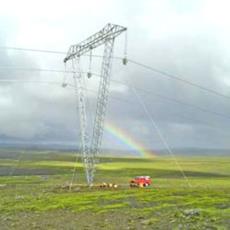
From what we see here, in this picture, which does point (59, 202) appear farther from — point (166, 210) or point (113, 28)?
point (113, 28)

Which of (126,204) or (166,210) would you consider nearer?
(166,210)

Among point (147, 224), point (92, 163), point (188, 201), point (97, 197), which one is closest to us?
point (147, 224)

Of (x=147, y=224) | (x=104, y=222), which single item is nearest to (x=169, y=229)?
(x=147, y=224)

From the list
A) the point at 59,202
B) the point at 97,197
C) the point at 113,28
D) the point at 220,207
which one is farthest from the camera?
the point at 113,28

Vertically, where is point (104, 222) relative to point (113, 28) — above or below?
below

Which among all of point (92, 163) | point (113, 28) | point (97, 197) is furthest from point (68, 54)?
point (97, 197)

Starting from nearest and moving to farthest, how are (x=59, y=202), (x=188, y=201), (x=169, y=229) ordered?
(x=169, y=229), (x=188, y=201), (x=59, y=202)

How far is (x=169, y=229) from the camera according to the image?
3866cm

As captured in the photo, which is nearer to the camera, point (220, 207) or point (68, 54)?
point (220, 207)

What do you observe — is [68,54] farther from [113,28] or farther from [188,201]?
[188,201]

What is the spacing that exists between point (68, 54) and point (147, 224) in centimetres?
5901

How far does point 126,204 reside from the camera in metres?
58.0

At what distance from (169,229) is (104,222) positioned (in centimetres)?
787

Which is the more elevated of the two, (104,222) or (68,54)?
(68,54)
